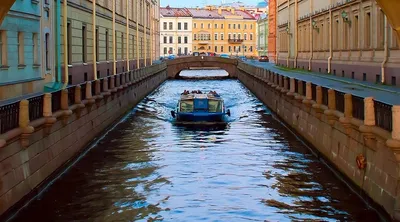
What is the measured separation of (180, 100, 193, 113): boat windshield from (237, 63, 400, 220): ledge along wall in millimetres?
7397

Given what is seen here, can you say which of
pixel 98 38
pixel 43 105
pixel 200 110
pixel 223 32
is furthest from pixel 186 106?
pixel 223 32

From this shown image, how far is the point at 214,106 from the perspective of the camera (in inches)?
1433

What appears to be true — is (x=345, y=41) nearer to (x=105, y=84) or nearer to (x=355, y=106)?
(x=105, y=84)

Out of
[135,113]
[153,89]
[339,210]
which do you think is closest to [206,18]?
[153,89]

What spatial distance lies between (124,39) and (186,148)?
110ft

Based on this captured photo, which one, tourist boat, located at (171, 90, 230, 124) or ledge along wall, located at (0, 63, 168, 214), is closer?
ledge along wall, located at (0, 63, 168, 214)

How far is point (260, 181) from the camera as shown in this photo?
64.5 ft

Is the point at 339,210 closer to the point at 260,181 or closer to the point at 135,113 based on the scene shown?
the point at 260,181

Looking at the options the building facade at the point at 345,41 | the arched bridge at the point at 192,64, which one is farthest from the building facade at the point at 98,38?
the arched bridge at the point at 192,64

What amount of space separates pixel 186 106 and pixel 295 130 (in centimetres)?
758

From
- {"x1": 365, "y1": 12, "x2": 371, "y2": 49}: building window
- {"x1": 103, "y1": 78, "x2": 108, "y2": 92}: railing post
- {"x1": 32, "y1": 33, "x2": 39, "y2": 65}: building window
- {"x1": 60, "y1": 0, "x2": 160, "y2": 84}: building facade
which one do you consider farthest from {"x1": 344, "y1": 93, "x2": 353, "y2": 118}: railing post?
{"x1": 365, "y1": 12, "x2": 371, "y2": 49}: building window

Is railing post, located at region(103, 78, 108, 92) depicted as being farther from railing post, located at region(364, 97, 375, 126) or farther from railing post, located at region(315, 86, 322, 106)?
railing post, located at region(364, 97, 375, 126)

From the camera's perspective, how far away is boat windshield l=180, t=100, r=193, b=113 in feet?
119

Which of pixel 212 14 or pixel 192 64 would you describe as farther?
pixel 212 14
